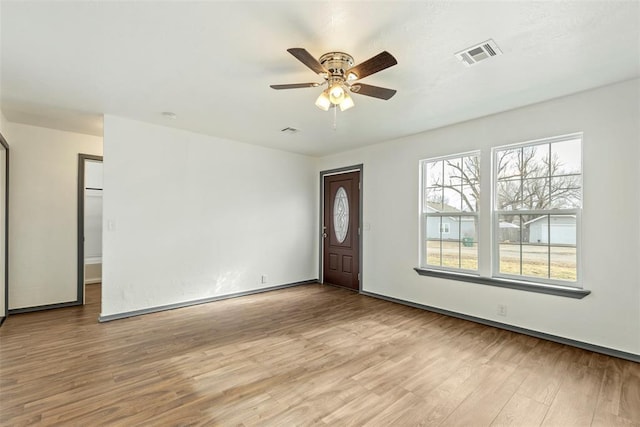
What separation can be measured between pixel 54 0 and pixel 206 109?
1874 millimetres

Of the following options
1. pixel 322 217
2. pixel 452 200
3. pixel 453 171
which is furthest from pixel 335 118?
pixel 322 217

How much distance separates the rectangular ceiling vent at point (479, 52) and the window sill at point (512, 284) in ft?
8.17

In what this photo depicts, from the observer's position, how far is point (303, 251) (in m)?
6.18

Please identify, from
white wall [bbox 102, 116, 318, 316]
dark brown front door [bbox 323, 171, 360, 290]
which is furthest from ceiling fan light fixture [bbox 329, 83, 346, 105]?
dark brown front door [bbox 323, 171, 360, 290]

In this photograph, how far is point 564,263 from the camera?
3.31 meters

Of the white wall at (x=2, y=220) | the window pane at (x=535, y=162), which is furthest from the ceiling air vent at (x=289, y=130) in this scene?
the white wall at (x=2, y=220)

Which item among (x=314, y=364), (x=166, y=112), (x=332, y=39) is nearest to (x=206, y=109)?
(x=166, y=112)

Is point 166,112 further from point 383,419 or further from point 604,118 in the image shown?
point 604,118

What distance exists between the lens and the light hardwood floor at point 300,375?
2.06 metres

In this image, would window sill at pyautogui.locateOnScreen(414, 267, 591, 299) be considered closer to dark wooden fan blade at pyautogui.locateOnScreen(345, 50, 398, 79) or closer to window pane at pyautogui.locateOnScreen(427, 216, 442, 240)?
window pane at pyautogui.locateOnScreen(427, 216, 442, 240)

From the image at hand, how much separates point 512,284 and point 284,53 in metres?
3.50

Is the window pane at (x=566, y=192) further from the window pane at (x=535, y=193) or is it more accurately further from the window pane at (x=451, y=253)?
the window pane at (x=451, y=253)

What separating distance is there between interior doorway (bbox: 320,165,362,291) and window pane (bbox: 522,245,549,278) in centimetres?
256

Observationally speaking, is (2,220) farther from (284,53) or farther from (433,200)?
(433,200)
